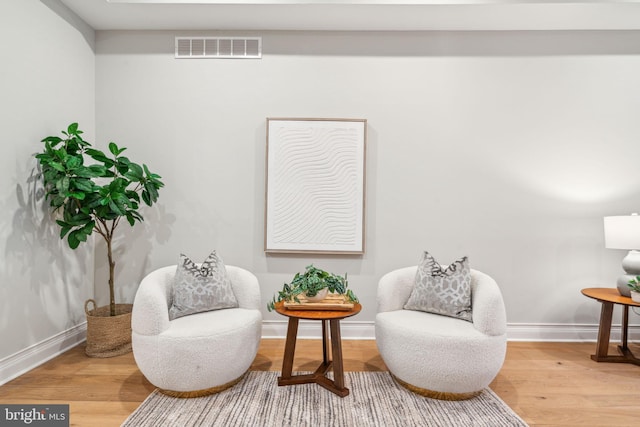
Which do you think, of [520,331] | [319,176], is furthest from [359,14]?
[520,331]

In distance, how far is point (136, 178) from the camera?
10.00 ft

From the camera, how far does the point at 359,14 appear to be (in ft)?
10.6

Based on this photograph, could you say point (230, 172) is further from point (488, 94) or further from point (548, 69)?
point (548, 69)

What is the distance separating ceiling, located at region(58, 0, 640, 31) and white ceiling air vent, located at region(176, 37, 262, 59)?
10 cm

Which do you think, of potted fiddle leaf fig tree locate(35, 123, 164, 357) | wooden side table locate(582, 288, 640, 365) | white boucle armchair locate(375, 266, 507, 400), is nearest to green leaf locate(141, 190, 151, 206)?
potted fiddle leaf fig tree locate(35, 123, 164, 357)

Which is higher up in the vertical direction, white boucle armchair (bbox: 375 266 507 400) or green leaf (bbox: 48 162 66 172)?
green leaf (bbox: 48 162 66 172)

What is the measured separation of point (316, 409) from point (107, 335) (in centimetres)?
182

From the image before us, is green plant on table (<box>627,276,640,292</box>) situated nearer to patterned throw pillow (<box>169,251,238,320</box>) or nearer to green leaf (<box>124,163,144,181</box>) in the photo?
patterned throw pillow (<box>169,251,238,320</box>)

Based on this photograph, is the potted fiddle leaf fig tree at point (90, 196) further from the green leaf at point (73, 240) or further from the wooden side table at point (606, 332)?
the wooden side table at point (606, 332)

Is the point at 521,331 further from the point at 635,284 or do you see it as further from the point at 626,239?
the point at 626,239

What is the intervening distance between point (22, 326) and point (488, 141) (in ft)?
13.4

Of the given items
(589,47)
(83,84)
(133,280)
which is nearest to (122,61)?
(83,84)

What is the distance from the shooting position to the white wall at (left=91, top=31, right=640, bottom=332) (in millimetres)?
3514

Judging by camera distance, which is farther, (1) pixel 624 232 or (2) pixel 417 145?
(2) pixel 417 145
